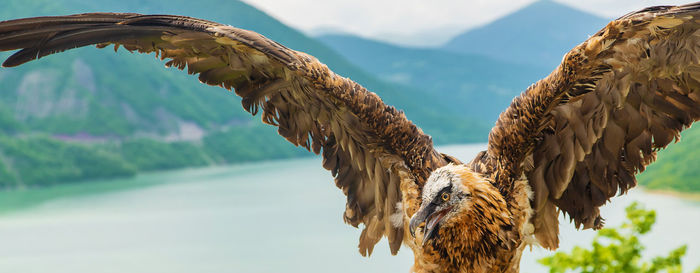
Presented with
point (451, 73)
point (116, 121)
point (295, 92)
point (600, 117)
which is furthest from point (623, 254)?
point (451, 73)

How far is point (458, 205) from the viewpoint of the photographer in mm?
2924

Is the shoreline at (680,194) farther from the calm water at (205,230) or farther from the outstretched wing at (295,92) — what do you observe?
the outstretched wing at (295,92)

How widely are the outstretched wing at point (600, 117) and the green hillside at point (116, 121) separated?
143 ft

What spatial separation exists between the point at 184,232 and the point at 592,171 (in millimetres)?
27295

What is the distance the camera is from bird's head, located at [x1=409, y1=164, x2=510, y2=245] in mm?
2881

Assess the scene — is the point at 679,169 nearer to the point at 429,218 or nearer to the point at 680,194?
the point at 680,194

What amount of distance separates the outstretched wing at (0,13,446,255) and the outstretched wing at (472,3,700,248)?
50 centimetres

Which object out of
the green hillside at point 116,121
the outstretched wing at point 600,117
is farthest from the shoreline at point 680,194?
the green hillside at point 116,121

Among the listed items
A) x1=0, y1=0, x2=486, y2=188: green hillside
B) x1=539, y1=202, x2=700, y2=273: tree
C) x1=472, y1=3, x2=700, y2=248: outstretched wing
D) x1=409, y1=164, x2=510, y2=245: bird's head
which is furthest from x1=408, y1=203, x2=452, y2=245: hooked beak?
x1=0, y1=0, x2=486, y2=188: green hillside

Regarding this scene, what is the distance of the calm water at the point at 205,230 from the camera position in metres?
22.6

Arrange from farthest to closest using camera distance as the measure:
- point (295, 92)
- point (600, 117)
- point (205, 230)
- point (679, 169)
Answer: point (205, 230) < point (679, 169) < point (295, 92) < point (600, 117)

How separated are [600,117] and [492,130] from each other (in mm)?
540

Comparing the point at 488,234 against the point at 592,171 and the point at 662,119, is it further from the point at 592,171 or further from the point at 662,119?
the point at 662,119

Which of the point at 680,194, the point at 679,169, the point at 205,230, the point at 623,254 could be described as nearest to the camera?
the point at 623,254
